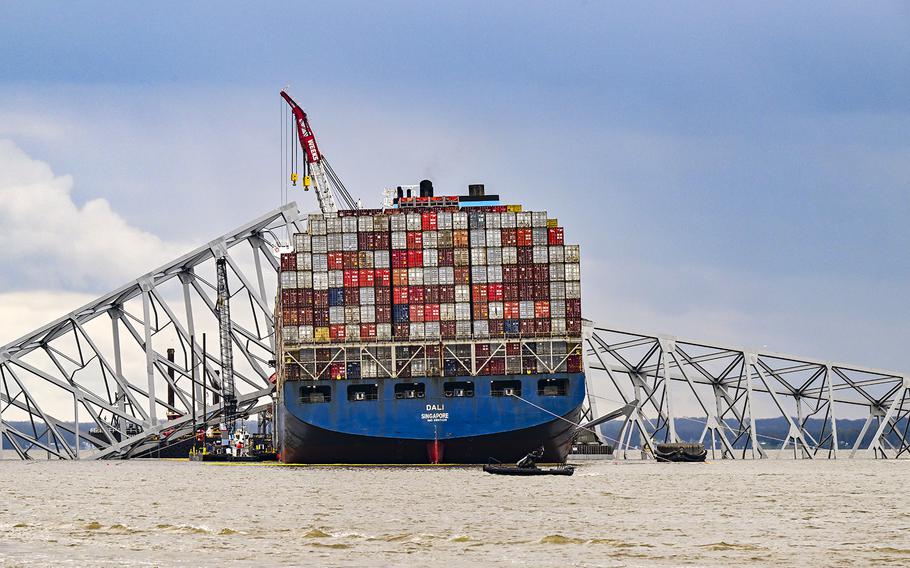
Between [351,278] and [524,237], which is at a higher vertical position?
[524,237]

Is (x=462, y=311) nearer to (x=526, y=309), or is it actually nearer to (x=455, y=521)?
(x=526, y=309)

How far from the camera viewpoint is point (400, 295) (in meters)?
106

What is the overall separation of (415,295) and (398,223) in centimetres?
604

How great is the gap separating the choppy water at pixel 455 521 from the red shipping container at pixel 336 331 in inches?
677

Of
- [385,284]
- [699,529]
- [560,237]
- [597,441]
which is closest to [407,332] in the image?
[385,284]

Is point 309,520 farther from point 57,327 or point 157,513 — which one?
point 57,327

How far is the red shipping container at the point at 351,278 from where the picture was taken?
106500 mm

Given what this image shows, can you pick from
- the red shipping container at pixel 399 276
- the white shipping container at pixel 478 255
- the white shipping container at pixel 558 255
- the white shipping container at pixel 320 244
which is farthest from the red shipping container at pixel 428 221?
the white shipping container at pixel 558 255

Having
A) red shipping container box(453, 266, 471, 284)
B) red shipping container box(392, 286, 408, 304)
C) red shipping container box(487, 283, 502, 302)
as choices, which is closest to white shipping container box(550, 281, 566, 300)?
red shipping container box(487, 283, 502, 302)

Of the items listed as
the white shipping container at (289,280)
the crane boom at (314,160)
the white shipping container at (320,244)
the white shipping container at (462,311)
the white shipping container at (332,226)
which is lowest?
the white shipping container at (462,311)

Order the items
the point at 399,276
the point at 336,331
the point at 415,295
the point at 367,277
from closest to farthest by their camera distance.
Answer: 1. the point at 336,331
2. the point at 415,295
3. the point at 399,276
4. the point at 367,277

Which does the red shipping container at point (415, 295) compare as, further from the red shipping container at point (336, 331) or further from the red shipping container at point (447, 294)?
the red shipping container at point (336, 331)

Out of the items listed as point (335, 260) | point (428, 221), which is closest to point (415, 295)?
point (428, 221)

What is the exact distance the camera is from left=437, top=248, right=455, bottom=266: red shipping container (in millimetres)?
106875
